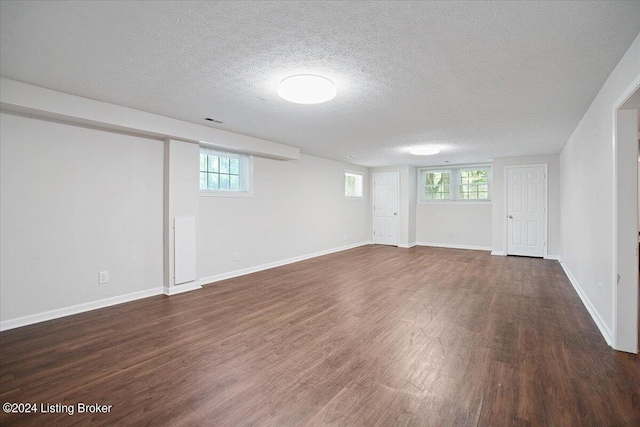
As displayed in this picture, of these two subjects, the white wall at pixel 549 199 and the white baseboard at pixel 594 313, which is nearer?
the white baseboard at pixel 594 313

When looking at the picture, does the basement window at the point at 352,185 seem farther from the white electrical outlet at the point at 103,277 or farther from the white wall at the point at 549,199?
the white electrical outlet at the point at 103,277

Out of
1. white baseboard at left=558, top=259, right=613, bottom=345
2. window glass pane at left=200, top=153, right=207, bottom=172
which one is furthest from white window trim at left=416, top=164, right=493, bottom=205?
window glass pane at left=200, top=153, right=207, bottom=172

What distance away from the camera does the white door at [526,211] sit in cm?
673

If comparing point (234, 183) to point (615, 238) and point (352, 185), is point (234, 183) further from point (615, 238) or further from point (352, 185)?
point (615, 238)

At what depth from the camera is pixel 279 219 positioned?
19.8ft

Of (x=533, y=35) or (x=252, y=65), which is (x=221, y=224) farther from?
(x=533, y=35)

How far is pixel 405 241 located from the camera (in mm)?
8430

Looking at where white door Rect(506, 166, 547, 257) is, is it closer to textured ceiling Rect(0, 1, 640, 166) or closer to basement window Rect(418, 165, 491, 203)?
basement window Rect(418, 165, 491, 203)

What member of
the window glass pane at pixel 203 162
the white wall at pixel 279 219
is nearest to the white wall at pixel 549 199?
the white wall at pixel 279 219

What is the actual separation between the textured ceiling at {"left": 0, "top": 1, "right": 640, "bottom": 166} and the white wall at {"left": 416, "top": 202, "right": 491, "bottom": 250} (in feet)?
14.1

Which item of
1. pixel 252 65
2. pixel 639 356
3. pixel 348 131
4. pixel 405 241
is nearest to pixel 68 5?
pixel 252 65

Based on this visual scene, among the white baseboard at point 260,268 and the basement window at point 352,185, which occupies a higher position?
the basement window at point 352,185

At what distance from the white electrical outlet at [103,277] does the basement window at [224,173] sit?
1646 millimetres

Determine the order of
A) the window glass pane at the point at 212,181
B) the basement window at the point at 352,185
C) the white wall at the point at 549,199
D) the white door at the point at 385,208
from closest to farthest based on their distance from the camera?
1. the window glass pane at the point at 212,181
2. the white wall at the point at 549,199
3. the basement window at the point at 352,185
4. the white door at the point at 385,208
